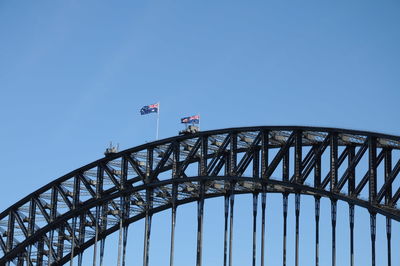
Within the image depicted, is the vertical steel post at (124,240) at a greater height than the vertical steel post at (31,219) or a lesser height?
lesser

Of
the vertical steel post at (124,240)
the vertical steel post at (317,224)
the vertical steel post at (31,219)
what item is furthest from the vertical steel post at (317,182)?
the vertical steel post at (31,219)

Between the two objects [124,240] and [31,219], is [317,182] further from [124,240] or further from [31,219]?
[31,219]

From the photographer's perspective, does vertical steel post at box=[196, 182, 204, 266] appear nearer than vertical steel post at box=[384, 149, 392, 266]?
No

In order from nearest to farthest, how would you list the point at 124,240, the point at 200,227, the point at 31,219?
the point at 200,227 → the point at 124,240 → the point at 31,219

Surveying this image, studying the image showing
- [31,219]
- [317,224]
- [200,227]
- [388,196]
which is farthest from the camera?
[31,219]

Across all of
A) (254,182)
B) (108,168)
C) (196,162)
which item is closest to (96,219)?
(108,168)

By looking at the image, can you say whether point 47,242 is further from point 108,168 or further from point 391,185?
point 391,185

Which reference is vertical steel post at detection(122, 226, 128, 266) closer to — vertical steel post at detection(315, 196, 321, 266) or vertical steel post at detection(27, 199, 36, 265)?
vertical steel post at detection(27, 199, 36, 265)

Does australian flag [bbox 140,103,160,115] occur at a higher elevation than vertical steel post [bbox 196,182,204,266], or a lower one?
higher

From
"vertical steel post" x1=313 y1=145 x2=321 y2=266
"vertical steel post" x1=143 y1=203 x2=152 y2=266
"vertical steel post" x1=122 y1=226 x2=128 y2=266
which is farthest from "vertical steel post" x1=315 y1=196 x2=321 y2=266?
"vertical steel post" x1=122 y1=226 x2=128 y2=266

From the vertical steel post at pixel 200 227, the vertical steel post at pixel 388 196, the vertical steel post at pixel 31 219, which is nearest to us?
the vertical steel post at pixel 388 196

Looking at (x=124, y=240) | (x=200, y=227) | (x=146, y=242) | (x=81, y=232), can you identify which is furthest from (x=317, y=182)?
(x=81, y=232)

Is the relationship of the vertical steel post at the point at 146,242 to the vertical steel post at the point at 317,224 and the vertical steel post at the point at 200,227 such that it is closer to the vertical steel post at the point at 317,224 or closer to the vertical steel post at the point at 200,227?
the vertical steel post at the point at 200,227
